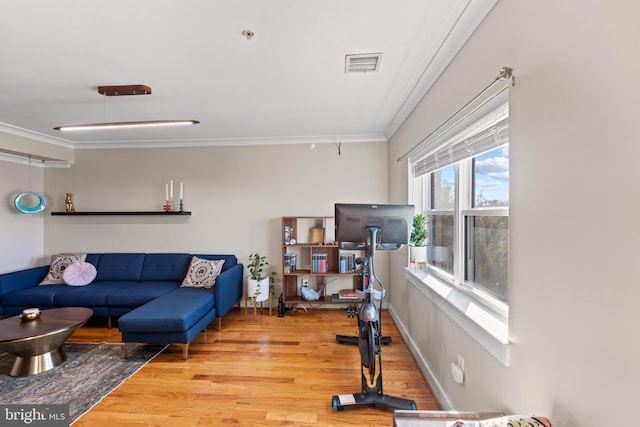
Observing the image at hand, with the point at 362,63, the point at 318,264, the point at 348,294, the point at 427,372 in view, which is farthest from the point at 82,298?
the point at 362,63

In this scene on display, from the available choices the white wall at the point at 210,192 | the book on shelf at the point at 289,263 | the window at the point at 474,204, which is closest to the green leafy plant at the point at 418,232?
the window at the point at 474,204

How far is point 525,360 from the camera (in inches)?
44.8

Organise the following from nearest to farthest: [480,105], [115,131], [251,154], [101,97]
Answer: [480,105]
[101,97]
[115,131]
[251,154]

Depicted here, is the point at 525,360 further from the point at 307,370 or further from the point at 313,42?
the point at 313,42

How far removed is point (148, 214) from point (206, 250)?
103 cm

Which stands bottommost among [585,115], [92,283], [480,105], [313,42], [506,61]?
[92,283]

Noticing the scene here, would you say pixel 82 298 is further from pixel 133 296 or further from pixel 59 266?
pixel 59 266

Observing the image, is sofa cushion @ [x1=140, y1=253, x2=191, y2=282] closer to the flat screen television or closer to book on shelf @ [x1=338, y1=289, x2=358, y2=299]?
book on shelf @ [x1=338, y1=289, x2=358, y2=299]

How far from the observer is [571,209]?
92 centimetres

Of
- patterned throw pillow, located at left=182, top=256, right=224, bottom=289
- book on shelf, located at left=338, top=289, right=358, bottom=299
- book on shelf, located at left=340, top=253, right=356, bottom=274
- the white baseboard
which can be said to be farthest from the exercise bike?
patterned throw pillow, located at left=182, top=256, right=224, bottom=289

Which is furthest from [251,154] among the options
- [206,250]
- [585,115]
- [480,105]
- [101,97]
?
[585,115]

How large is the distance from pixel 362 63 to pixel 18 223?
17.3ft

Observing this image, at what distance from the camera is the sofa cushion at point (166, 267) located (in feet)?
12.9

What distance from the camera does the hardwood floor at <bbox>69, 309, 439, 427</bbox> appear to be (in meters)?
1.91
